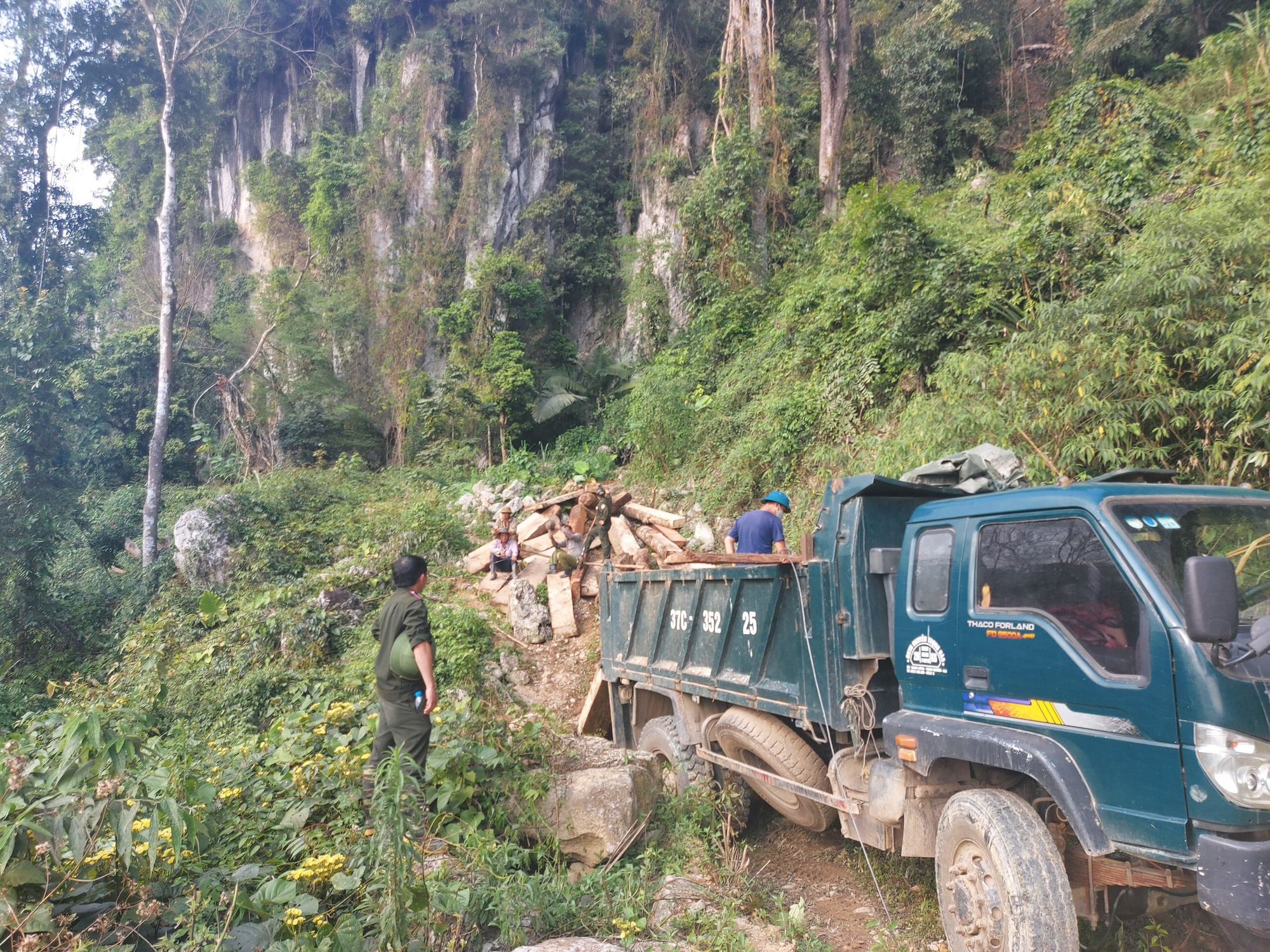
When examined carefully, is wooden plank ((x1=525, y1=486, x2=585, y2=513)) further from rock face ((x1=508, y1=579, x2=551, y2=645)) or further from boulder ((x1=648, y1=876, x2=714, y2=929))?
boulder ((x1=648, y1=876, x2=714, y2=929))

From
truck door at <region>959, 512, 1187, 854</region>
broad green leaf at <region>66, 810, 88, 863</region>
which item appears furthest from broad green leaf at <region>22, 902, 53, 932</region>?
truck door at <region>959, 512, 1187, 854</region>

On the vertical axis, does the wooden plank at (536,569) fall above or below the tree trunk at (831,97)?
below

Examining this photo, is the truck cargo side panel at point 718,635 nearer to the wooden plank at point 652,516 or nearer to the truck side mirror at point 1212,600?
the truck side mirror at point 1212,600

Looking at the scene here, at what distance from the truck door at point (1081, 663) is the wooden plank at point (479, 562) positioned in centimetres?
1044

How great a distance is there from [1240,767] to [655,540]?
31.9 feet

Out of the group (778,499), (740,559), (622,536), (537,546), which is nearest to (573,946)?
(740,559)

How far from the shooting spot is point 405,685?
4.45 metres

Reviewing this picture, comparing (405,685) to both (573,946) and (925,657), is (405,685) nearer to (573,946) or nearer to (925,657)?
(573,946)

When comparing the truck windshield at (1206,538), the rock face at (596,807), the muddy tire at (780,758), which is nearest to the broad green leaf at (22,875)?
the rock face at (596,807)

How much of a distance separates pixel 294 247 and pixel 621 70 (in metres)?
14.3

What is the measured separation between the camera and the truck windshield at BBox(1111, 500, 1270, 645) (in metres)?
2.92

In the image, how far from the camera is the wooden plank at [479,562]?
13016 mm

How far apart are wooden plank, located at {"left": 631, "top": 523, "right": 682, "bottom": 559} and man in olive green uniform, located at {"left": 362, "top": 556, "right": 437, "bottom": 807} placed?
702cm

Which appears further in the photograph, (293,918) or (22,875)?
(293,918)
